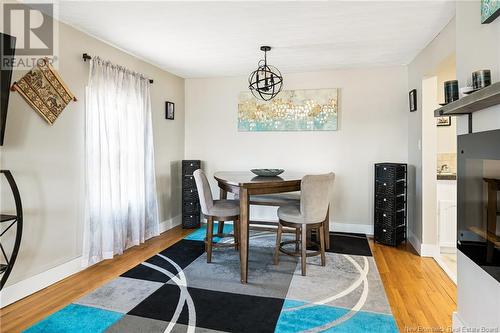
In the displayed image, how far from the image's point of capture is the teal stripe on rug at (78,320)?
196 cm

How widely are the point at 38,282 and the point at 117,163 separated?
52.4 inches

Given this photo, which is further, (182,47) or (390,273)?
(182,47)

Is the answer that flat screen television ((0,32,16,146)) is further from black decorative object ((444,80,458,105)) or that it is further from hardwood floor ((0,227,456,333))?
black decorative object ((444,80,458,105))

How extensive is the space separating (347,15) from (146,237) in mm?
3424

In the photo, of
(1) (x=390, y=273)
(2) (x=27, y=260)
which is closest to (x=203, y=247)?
(2) (x=27, y=260)

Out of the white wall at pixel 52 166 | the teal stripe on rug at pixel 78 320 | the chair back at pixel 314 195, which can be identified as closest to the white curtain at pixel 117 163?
the white wall at pixel 52 166

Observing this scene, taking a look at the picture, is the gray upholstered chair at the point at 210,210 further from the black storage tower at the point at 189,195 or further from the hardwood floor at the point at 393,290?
the black storage tower at the point at 189,195

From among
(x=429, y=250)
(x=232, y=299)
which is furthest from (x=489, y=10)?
(x=429, y=250)

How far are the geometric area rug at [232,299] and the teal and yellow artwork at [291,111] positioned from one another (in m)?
1.95

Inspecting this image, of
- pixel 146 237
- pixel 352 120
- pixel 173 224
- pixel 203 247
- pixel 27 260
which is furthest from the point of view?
pixel 173 224

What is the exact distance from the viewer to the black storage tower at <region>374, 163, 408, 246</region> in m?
3.61

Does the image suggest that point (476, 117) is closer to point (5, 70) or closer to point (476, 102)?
point (476, 102)

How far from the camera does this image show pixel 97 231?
307 centimetres

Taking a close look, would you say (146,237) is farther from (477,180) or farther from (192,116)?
(477,180)
